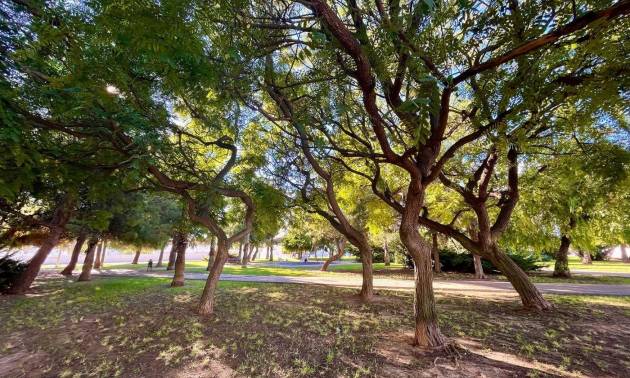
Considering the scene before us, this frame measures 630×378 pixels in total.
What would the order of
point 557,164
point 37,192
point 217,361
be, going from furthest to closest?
point 557,164, point 37,192, point 217,361

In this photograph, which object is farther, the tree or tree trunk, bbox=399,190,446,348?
tree trunk, bbox=399,190,446,348

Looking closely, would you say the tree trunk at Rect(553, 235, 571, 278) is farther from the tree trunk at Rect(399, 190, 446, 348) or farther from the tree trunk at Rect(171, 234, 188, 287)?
the tree trunk at Rect(171, 234, 188, 287)

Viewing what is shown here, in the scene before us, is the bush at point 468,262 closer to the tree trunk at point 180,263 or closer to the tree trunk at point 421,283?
the tree trunk at point 180,263

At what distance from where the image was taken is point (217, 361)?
501cm

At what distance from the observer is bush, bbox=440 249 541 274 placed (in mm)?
22406

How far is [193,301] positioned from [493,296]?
10807mm

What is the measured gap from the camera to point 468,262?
77.0 ft

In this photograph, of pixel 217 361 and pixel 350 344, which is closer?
pixel 217 361

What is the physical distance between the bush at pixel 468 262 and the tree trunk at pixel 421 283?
65.9 ft

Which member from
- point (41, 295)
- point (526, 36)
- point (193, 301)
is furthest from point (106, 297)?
point (526, 36)

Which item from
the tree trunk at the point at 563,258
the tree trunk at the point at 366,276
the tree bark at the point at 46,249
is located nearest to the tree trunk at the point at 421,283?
the tree trunk at the point at 366,276

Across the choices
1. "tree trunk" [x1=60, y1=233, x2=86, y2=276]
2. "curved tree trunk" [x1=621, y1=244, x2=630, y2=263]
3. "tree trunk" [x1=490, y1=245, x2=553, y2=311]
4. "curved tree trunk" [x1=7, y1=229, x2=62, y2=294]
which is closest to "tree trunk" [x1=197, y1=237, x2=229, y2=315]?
"tree trunk" [x1=490, y1=245, x2=553, y2=311]

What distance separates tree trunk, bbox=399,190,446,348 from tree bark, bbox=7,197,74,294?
A: 12.8 m

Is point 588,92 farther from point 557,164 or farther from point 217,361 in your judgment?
point 217,361
